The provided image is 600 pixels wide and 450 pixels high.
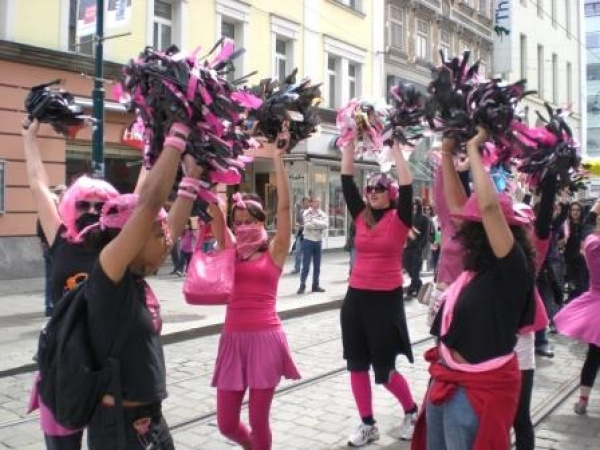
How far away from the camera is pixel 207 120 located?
2.51 metres

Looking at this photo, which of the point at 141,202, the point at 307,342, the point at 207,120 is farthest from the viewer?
the point at 307,342

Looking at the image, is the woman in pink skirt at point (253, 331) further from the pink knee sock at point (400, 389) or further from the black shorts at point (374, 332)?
the pink knee sock at point (400, 389)

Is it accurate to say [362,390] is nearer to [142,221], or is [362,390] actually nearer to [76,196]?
[76,196]

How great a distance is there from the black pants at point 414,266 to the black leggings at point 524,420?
7841 mm

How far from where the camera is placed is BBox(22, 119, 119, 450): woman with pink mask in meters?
2.71

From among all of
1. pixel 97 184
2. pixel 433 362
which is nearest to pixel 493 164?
pixel 433 362

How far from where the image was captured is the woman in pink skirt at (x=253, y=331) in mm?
3723

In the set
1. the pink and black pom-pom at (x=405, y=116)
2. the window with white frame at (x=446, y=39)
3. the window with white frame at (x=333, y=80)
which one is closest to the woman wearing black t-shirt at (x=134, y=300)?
the pink and black pom-pom at (x=405, y=116)

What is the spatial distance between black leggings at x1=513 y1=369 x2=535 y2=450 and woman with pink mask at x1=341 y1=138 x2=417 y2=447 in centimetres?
90

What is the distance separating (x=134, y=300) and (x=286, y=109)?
1772 millimetres

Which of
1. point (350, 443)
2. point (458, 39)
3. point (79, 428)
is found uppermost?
point (458, 39)

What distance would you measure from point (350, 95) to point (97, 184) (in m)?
19.5

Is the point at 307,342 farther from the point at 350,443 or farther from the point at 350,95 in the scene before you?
the point at 350,95

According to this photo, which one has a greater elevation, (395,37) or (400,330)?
(395,37)
